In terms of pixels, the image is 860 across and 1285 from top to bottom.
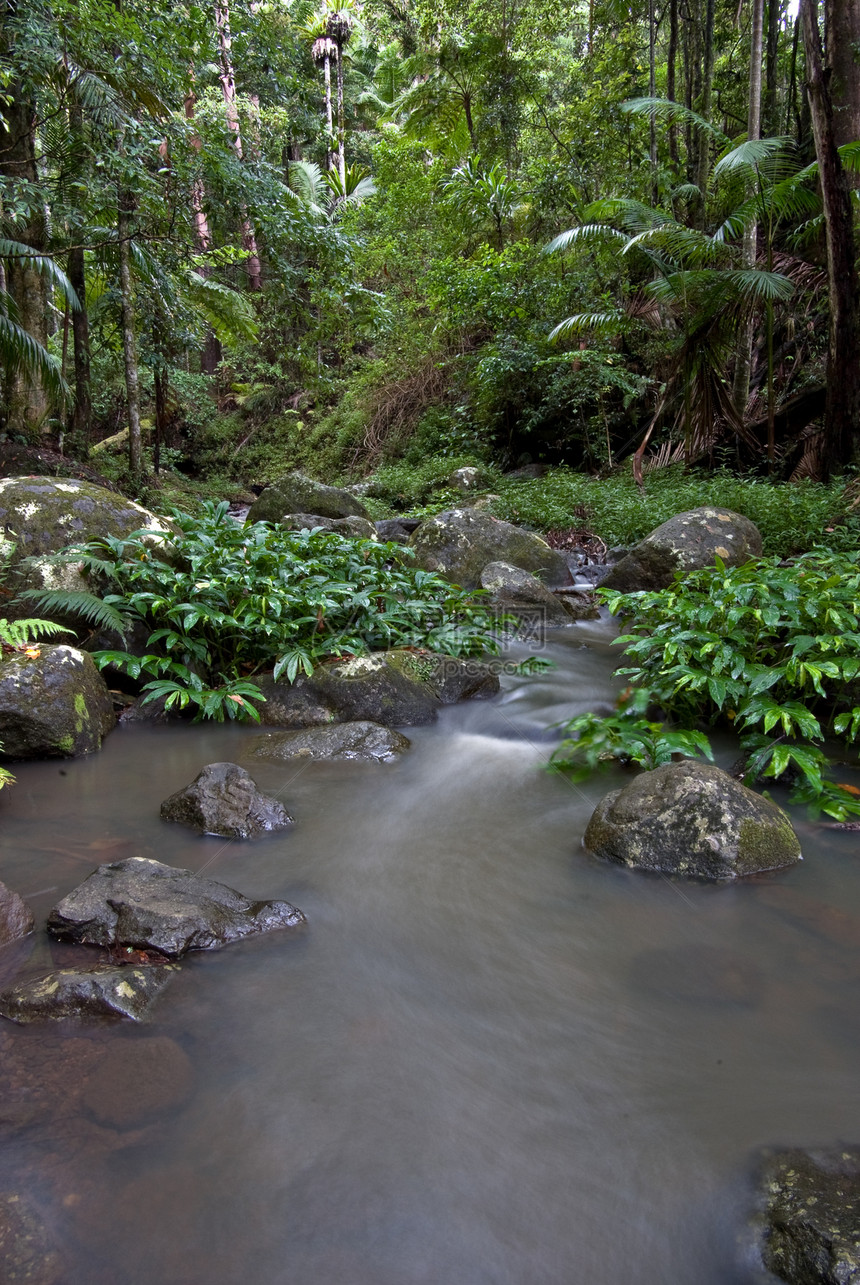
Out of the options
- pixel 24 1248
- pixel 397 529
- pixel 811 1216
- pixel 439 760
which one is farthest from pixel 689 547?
pixel 24 1248

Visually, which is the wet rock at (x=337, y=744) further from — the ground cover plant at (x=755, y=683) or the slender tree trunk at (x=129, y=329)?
the slender tree trunk at (x=129, y=329)

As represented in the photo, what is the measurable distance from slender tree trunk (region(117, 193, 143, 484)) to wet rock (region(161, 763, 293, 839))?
7.75m

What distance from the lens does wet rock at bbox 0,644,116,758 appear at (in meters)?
4.49

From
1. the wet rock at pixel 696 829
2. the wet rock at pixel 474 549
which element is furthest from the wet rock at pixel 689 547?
the wet rock at pixel 696 829

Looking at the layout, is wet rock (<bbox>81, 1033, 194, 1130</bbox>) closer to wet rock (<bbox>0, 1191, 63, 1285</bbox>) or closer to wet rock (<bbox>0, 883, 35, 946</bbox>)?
wet rock (<bbox>0, 1191, 63, 1285</bbox>)

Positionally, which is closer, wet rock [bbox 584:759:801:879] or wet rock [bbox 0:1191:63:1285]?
wet rock [bbox 0:1191:63:1285]

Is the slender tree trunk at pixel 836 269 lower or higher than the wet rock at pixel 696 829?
higher

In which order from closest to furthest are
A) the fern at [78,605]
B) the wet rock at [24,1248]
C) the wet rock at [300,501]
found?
1. the wet rock at [24,1248]
2. the fern at [78,605]
3. the wet rock at [300,501]

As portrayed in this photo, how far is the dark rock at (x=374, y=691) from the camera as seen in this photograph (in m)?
5.41

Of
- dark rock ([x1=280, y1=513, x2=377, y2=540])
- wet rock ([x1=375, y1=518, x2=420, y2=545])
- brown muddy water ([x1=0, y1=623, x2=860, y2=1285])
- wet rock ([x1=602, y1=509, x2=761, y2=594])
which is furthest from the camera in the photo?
wet rock ([x1=375, y1=518, x2=420, y2=545])

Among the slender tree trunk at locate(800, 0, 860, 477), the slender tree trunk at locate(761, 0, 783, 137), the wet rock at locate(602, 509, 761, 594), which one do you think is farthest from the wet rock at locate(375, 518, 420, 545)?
the slender tree trunk at locate(761, 0, 783, 137)

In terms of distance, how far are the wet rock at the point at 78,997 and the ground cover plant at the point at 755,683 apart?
2819 mm

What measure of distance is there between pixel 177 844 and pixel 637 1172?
2462 millimetres

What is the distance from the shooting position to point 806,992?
2566 millimetres
